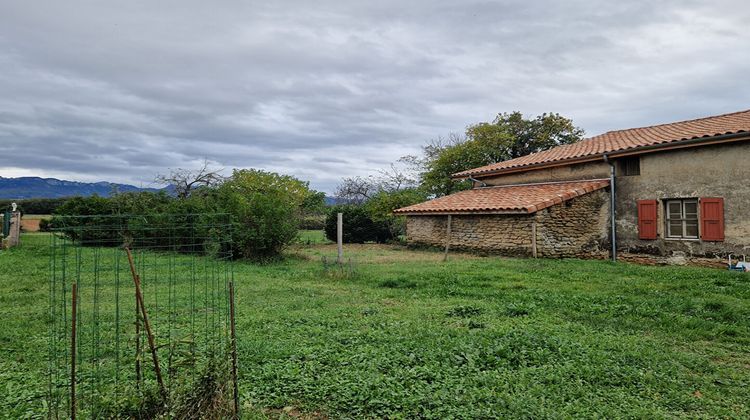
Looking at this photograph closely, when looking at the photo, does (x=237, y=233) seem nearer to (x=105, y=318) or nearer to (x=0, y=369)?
(x=105, y=318)

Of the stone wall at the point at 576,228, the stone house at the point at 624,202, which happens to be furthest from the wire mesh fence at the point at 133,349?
the stone wall at the point at 576,228

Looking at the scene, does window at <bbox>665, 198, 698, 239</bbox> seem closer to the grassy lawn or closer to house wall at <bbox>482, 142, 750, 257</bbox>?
house wall at <bbox>482, 142, 750, 257</bbox>

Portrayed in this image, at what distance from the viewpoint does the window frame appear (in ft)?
42.2

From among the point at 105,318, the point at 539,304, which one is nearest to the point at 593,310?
the point at 539,304

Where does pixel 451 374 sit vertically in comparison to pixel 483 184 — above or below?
below

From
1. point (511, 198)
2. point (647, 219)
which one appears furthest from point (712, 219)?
point (511, 198)

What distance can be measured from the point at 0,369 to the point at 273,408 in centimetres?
287

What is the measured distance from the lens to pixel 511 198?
52.3ft

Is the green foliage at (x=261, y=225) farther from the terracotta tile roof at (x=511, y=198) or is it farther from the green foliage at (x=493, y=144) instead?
the green foliage at (x=493, y=144)

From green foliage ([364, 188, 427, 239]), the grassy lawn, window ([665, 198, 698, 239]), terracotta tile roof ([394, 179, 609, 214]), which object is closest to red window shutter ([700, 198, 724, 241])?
window ([665, 198, 698, 239])

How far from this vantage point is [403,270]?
1117 cm

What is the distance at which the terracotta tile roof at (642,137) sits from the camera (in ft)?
41.8

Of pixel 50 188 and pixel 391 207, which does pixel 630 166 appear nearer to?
pixel 391 207

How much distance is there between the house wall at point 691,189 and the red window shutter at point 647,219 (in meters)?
0.16
